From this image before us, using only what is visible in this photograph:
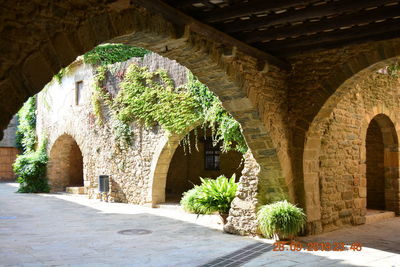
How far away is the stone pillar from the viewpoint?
633cm

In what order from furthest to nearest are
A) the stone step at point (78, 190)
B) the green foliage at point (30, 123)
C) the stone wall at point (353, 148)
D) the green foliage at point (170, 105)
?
1. the green foliage at point (30, 123)
2. the stone step at point (78, 190)
3. the green foliage at point (170, 105)
4. the stone wall at point (353, 148)

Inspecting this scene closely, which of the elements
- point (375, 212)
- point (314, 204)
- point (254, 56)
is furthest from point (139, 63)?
point (375, 212)

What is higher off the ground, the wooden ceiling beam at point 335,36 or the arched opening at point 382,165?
the wooden ceiling beam at point 335,36

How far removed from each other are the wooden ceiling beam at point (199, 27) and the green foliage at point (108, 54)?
671 cm

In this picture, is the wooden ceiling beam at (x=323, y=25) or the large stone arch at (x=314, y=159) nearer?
the wooden ceiling beam at (x=323, y=25)

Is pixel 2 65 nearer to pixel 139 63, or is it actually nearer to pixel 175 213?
pixel 175 213

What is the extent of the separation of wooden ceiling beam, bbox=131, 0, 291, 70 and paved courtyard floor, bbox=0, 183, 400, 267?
105 inches

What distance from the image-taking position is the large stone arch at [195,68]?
313 centimetres

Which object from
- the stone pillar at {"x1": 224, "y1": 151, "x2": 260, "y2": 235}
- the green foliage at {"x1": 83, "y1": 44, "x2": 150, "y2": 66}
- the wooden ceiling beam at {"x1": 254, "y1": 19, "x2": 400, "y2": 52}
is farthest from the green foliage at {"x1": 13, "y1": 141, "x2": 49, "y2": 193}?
the wooden ceiling beam at {"x1": 254, "y1": 19, "x2": 400, "y2": 52}

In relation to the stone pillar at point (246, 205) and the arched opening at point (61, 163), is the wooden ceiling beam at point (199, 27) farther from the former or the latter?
the arched opening at point (61, 163)

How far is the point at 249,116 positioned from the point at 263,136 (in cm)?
39

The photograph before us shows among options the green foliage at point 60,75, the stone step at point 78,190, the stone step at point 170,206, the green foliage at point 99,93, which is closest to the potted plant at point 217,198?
the stone step at point 170,206

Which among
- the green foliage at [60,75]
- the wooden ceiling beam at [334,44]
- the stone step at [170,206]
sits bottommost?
the stone step at [170,206]

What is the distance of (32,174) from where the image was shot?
46.1ft
